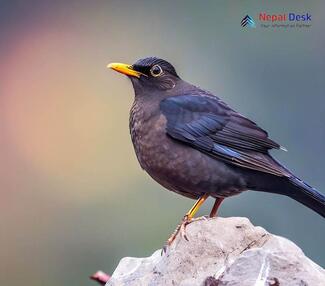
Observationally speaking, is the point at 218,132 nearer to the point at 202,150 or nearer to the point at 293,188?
the point at 202,150

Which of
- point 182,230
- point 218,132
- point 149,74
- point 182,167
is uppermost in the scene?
point 149,74

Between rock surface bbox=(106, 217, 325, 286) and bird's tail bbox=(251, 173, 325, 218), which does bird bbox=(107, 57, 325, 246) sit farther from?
rock surface bbox=(106, 217, 325, 286)

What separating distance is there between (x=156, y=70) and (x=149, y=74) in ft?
0.18

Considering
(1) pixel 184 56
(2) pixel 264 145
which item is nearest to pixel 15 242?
(1) pixel 184 56

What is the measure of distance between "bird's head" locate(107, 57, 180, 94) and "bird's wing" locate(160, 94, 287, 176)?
152 mm

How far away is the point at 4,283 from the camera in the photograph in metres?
6.95

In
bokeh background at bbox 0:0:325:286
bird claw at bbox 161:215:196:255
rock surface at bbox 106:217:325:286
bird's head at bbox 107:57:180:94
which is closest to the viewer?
rock surface at bbox 106:217:325:286

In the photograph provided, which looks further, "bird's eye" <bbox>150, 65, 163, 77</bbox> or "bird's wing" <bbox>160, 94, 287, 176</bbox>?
"bird's eye" <bbox>150, 65, 163, 77</bbox>

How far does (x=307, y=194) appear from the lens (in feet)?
15.5

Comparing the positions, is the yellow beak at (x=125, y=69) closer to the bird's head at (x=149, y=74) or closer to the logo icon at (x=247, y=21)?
the bird's head at (x=149, y=74)

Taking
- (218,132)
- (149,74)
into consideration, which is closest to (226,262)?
(218,132)

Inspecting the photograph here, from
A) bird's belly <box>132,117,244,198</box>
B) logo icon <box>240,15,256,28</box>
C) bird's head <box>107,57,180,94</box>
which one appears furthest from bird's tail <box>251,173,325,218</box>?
logo icon <box>240,15,256,28</box>

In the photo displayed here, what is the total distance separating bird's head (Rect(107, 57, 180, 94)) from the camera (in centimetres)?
501

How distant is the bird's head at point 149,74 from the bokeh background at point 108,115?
1.28 m
